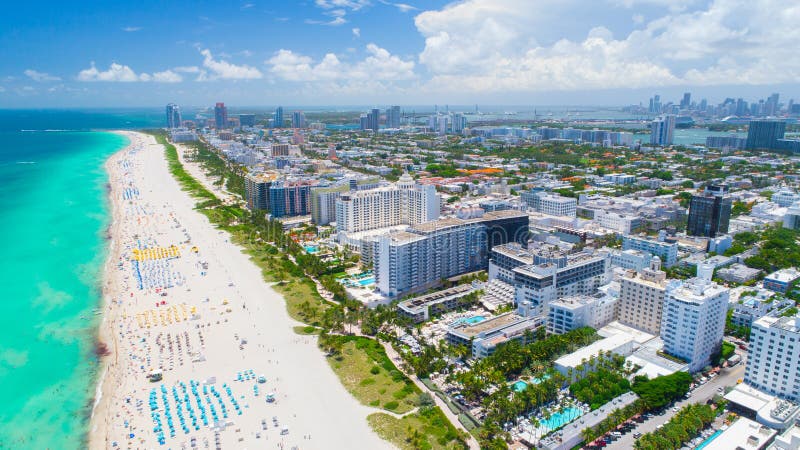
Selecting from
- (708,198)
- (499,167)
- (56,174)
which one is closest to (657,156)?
(499,167)

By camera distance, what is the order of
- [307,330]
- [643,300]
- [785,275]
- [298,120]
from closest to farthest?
1. [643,300]
2. [307,330]
3. [785,275]
4. [298,120]

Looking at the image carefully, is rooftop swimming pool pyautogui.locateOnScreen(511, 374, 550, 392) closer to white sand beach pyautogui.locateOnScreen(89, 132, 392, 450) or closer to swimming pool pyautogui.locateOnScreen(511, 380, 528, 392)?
swimming pool pyautogui.locateOnScreen(511, 380, 528, 392)

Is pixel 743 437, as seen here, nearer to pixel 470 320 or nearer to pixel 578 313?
pixel 578 313

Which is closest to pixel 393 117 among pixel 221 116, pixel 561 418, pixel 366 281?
pixel 221 116

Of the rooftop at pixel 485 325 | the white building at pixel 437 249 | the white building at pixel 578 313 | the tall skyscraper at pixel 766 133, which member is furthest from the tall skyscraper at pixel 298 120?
the white building at pixel 578 313

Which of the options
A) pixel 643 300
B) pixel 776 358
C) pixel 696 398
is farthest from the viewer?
pixel 643 300

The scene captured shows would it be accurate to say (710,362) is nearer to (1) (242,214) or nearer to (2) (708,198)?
(2) (708,198)
